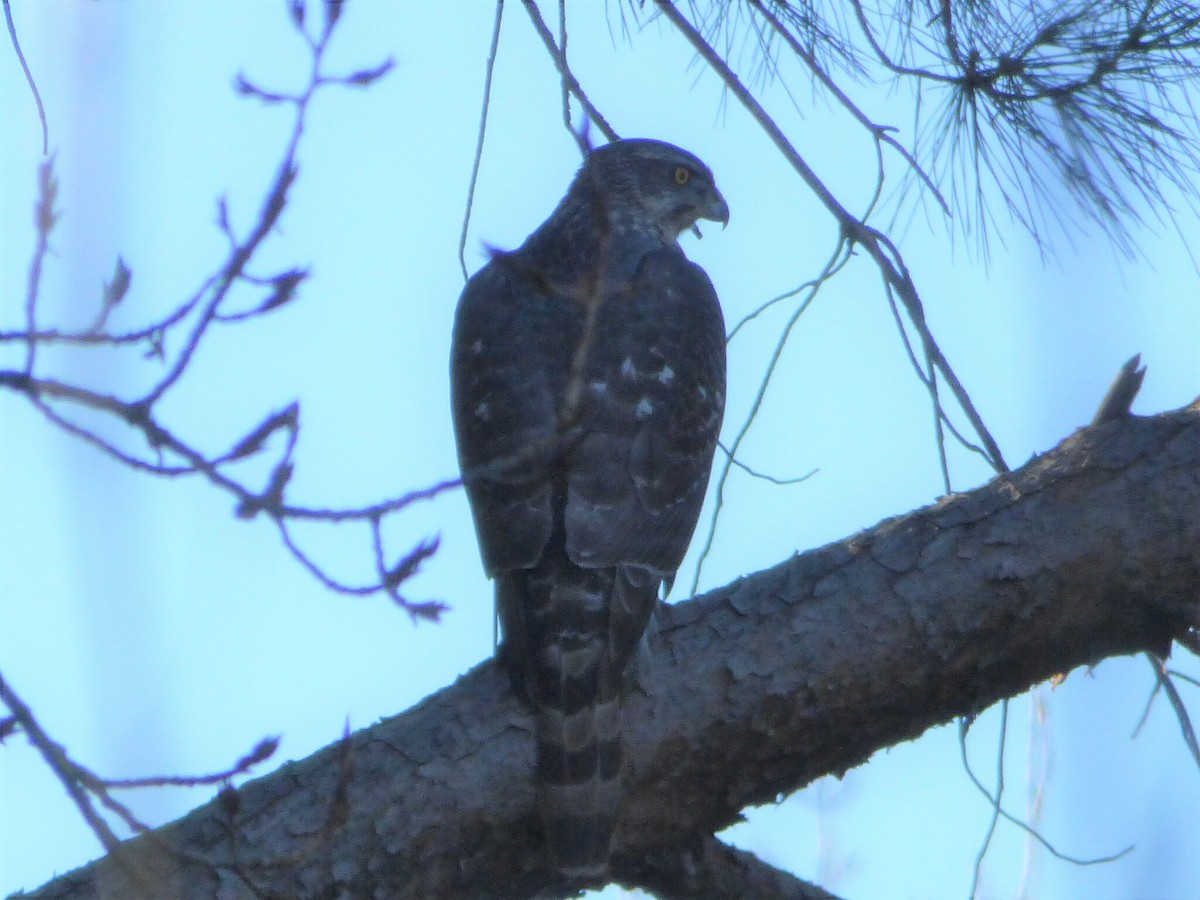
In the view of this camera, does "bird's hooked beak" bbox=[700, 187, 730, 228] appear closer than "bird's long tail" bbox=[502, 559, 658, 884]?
No

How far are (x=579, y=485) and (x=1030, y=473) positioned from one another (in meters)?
1.12

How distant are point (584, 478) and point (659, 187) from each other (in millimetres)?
1891

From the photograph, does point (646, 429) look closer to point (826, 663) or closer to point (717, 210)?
point (826, 663)

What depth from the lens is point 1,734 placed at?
237 centimetres

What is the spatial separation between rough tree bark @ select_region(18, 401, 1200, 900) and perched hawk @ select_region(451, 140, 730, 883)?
0.10 meters

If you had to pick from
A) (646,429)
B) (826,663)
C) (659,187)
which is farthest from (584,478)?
(659,187)

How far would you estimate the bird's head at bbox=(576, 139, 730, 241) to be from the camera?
5398mm

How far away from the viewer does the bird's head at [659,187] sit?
5398mm

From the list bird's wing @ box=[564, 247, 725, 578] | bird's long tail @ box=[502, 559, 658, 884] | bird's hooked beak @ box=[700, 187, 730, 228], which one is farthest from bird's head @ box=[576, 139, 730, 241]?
bird's long tail @ box=[502, 559, 658, 884]

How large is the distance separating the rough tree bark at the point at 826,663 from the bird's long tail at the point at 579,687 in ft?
0.22

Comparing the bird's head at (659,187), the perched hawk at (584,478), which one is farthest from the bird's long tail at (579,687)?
the bird's head at (659,187)

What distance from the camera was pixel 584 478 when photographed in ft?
12.7

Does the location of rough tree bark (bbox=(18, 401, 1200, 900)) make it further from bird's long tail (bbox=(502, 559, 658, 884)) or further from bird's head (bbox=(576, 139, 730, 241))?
bird's head (bbox=(576, 139, 730, 241))

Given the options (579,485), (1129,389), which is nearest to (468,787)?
(579,485)
